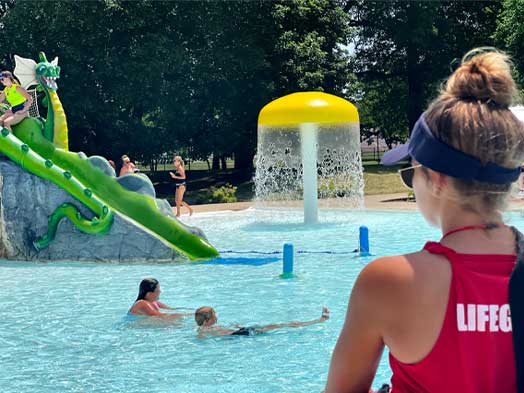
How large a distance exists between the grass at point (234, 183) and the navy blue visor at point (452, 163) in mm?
23837

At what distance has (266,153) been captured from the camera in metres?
17.8

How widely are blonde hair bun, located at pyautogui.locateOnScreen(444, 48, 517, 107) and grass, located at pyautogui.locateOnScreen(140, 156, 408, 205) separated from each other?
23797 mm

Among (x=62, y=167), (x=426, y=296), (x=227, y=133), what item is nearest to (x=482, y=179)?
(x=426, y=296)

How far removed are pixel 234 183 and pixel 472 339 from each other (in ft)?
101

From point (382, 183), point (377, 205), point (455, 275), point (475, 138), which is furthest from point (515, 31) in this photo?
point (455, 275)

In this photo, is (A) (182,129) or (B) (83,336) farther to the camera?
(A) (182,129)

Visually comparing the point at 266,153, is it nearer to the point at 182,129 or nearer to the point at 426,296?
the point at 182,129

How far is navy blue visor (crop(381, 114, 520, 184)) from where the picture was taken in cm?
168

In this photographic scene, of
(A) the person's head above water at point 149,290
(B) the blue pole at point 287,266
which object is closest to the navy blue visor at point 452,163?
(A) the person's head above water at point 149,290

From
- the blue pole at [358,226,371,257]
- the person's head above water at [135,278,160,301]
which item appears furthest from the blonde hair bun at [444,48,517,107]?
the blue pole at [358,226,371,257]

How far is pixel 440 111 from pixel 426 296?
43cm

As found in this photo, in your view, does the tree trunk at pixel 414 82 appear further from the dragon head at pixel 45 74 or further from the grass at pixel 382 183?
the dragon head at pixel 45 74

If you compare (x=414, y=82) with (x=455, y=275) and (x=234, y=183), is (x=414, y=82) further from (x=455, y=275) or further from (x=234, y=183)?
(x=455, y=275)

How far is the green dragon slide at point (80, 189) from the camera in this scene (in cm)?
1249
